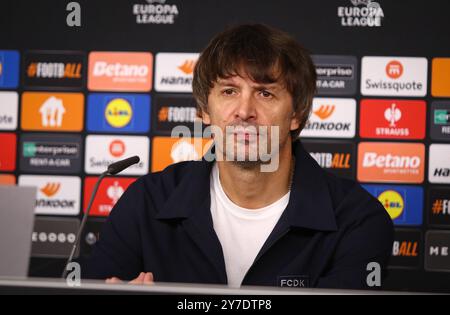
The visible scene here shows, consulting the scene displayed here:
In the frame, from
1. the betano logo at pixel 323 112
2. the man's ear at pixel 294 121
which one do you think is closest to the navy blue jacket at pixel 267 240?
the man's ear at pixel 294 121

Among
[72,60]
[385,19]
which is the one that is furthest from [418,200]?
[72,60]

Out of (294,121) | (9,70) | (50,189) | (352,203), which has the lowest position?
(50,189)

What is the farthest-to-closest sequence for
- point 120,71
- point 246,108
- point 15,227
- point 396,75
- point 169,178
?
point 120,71
point 396,75
point 169,178
point 246,108
point 15,227

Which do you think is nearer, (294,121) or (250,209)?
(250,209)

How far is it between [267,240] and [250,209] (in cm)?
13

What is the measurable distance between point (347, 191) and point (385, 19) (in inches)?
60.2

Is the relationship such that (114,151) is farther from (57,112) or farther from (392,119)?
(392,119)

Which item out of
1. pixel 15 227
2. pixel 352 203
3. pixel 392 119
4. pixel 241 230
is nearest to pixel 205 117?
pixel 241 230

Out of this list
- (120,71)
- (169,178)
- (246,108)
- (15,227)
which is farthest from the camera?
(120,71)

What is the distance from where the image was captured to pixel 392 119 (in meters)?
2.67

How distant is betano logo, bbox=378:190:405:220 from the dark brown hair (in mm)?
1334

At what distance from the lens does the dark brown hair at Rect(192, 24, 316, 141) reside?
1386 mm

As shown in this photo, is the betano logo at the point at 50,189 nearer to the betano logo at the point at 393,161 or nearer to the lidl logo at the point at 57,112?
the lidl logo at the point at 57,112

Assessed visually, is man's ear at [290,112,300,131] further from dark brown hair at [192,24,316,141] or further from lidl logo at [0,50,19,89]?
lidl logo at [0,50,19,89]
